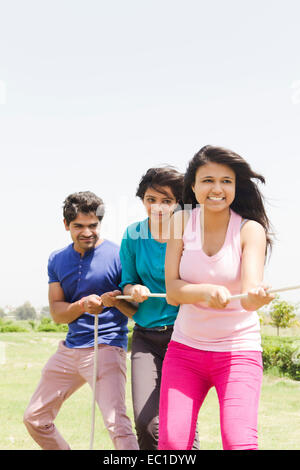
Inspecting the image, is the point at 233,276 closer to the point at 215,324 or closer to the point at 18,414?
the point at 215,324

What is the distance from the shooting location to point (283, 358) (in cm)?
861

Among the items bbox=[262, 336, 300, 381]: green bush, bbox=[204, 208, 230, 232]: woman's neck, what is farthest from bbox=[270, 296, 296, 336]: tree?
bbox=[204, 208, 230, 232]: woman's neck

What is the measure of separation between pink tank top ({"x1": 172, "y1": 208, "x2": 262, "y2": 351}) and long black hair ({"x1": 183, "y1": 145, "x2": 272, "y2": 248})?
0.19 meters

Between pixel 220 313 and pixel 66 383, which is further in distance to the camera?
pixel 66 383

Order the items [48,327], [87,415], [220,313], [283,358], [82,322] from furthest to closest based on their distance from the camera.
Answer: [48,327], [283,358], [87,415], [82,322], [220,313]

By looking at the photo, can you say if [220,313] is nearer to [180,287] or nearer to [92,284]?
[180,287]

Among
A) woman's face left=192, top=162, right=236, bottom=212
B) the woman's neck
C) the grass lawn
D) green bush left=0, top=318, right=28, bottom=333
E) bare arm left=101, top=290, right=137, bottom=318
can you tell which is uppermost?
woman's face left=192, top=162, right=236, bottom=212

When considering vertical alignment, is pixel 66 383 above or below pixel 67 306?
below

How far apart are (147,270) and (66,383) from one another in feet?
3.51

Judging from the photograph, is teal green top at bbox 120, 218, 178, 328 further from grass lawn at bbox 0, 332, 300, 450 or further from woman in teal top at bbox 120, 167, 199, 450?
grass lawn at bbox 0, 332, 300, 450

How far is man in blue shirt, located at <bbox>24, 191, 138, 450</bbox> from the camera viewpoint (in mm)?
3590

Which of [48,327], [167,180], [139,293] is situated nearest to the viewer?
[139,293]

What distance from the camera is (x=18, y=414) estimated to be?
272 inches

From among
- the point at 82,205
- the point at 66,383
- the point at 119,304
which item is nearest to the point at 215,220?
the point at 119,304
